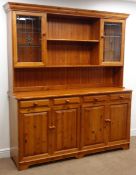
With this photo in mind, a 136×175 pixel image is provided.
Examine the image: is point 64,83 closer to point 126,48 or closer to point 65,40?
point 65,40

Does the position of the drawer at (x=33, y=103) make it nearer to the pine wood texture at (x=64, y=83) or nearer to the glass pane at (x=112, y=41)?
the pine wood texture at (x=64, y=83)

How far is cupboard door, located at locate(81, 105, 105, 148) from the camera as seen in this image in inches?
137

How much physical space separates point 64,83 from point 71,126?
772mm

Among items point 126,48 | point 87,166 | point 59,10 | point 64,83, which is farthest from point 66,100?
point 126,48

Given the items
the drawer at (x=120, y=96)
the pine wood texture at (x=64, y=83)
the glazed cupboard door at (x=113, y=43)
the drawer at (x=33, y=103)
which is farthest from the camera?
the glazed cupboard door at (x=113, y=43)

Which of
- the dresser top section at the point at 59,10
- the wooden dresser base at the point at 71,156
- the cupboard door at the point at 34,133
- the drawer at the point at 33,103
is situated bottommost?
the wooden dresser base at the point at 71,156

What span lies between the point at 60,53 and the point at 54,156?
1581 millimetres

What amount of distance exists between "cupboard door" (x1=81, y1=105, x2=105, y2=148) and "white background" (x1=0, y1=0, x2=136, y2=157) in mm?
1081

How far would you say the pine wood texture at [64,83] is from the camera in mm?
3154

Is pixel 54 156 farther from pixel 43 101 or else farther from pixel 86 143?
pixel 43 101

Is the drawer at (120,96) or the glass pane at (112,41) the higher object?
the glass pane at (112,41)

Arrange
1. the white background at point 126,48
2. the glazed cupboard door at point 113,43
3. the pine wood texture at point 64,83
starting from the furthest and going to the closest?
the glazed cupboard door at point 113,43 → the white background at point 126,48 → the pine wood texture at point 64,83

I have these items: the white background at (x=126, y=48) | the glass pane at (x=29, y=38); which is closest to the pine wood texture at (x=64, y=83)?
the glass pane at (x=29, y=38)

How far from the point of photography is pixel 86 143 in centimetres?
353
